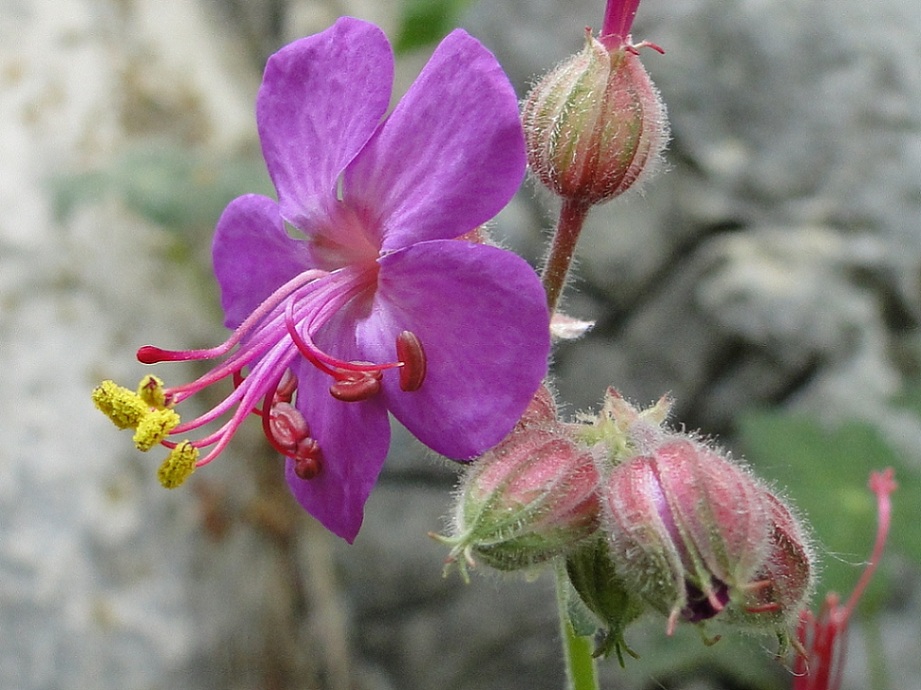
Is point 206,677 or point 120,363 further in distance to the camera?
point 120,363

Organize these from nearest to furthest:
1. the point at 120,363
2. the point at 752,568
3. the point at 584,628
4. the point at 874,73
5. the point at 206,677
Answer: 1. the point at 752,568
2. the point at 584,628
3. the point at 206,677
4. the point at 120,363
5. the point at 874,73

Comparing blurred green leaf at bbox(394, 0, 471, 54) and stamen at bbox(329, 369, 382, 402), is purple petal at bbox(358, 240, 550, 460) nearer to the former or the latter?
stamen at bbox(329, 369, 382, 402)

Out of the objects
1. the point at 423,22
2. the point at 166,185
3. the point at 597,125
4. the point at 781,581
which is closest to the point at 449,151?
the point at 597,125

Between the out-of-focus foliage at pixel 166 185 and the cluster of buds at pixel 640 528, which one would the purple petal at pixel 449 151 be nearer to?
the cluster of buds at pixel 640 528

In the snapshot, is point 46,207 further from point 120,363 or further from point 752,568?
point 752,568

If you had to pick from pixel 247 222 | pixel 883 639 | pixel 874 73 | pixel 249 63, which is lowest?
pixel 883 639

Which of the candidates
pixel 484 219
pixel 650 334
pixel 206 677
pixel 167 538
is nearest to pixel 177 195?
pixel 167 538

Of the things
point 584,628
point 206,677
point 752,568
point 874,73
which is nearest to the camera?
point 752,568
